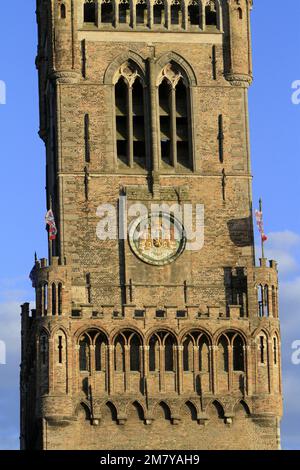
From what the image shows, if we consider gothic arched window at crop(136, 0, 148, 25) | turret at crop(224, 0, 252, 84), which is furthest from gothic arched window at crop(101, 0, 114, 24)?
turret at crop(224, 0, 252, 84)

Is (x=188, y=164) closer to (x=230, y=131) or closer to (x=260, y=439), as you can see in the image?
(x=230, y=131)

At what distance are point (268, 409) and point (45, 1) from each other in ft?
80.6

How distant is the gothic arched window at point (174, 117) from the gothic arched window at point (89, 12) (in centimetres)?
438

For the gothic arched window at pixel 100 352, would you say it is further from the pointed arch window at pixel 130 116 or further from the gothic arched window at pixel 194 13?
the gothic arched window at pixel 194 13

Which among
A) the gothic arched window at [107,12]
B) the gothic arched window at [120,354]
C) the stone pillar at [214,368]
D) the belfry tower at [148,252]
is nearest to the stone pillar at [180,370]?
the belfry tower at [148,252]

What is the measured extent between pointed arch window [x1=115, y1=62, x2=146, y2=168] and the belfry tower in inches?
2.7

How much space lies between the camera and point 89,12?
499 ft

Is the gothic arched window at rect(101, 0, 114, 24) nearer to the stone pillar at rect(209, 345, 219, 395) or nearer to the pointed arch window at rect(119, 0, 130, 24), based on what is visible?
the pointed arch window at rect(119, 0, 130, 24)

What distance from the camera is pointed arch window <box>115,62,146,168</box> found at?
150125 mm

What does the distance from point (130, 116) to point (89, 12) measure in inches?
229

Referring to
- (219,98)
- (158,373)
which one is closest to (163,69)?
(219,98)

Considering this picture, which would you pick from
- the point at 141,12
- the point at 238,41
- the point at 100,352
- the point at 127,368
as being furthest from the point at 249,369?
the point at 141,12

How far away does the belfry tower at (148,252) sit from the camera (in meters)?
144

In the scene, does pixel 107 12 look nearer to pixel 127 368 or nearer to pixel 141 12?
pixel 141 12
